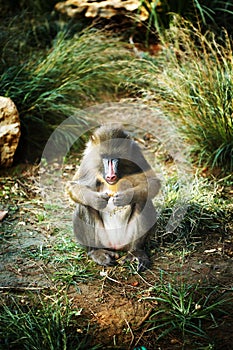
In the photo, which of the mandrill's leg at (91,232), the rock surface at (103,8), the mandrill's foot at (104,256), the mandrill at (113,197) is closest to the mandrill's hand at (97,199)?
the mandrill at (113,197)

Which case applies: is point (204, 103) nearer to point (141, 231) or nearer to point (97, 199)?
point (141, 231)

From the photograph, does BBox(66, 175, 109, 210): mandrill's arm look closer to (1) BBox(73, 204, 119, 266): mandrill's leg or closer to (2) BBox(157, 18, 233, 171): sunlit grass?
(1) BBox(73, 204, 119, 266): mandrill's leg

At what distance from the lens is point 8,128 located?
5.07 m

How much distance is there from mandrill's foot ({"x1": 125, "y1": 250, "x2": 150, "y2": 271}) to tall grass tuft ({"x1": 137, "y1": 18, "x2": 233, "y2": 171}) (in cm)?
156

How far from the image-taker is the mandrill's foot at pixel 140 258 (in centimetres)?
371

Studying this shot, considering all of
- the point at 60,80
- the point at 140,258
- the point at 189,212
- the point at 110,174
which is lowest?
the point at 189,212

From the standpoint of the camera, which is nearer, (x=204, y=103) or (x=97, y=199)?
(x=97, y=199)

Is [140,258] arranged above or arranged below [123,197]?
below

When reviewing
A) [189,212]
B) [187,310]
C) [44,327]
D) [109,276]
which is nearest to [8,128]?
[189,212]

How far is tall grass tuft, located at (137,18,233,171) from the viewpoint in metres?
5.00

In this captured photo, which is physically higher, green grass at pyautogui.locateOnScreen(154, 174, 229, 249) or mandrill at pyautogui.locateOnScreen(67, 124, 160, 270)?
mandrill at pyautogui.locateOnScreen(67, 124, 160, 270)

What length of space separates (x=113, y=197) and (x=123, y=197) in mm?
70

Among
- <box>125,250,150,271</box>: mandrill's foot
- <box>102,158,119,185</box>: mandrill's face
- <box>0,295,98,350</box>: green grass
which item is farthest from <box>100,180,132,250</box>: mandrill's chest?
<box>0,295,98,350</box>: green grass

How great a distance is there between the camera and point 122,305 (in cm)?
340
